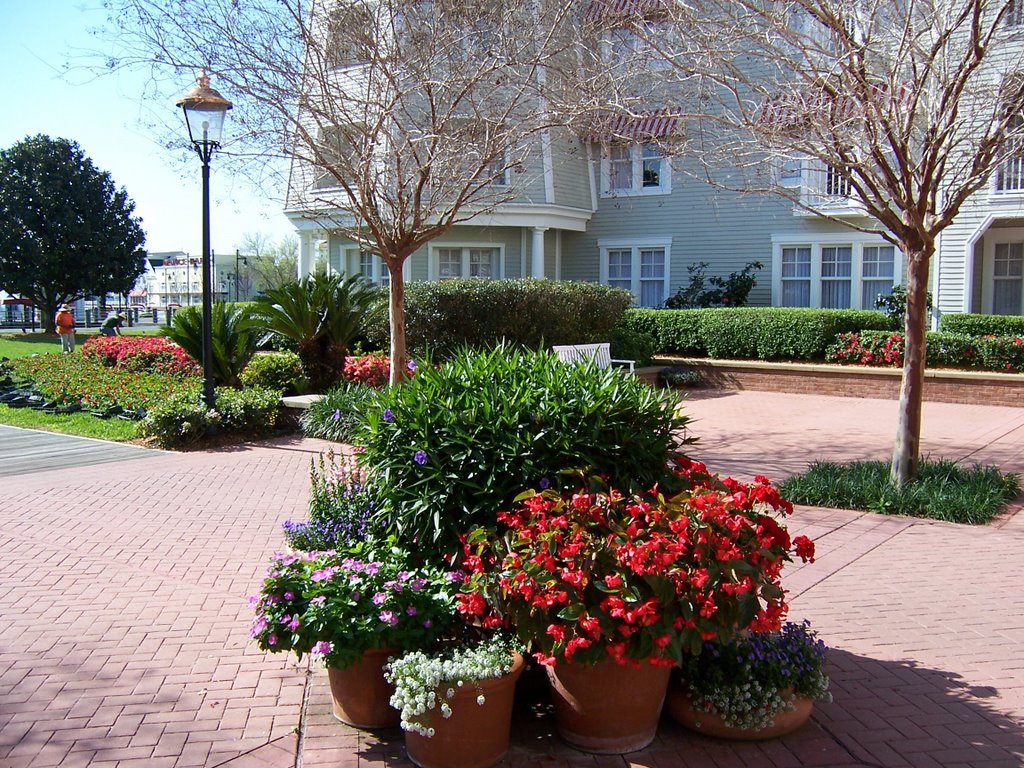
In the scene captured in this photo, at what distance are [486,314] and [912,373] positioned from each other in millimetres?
9434

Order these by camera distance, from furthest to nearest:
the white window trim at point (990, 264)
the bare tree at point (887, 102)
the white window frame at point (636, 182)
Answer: the white window frame at point (636, 182) → the white window trim at point (990, 264) → the bare tree at point (887, 102)

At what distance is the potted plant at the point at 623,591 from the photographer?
3557 millimetres

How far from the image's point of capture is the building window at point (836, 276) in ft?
70.6

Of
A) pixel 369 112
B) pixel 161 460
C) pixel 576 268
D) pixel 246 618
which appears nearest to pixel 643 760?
pixel 246 618

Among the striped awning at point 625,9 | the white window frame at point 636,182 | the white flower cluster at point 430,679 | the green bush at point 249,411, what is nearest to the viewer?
the white flower cluster at point 430,679

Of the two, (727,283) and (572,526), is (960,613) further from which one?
(727,283)

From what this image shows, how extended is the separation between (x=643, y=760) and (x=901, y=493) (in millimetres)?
5348

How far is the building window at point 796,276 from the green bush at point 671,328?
4012 millimetres

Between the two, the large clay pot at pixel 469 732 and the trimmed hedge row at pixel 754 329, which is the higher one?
the trimmed hedge row at pixel 754 329

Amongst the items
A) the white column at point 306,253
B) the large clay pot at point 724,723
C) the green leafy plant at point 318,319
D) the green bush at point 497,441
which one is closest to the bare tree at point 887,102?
the green bush at point 497,441

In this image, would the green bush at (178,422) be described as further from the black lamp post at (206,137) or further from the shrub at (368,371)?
the shrub at (368,371)

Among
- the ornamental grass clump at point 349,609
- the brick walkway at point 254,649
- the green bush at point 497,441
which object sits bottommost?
the brick walkway at point 254,649

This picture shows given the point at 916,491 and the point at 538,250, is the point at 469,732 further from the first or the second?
the point at 538,250

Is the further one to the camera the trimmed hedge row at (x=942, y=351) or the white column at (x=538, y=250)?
the white column at (x=538, y=250)
